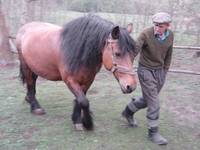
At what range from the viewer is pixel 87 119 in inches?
170

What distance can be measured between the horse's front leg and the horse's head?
672mm

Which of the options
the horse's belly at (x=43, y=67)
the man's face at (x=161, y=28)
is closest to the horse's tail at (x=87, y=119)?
the horse's belly at (x=43, y=67)

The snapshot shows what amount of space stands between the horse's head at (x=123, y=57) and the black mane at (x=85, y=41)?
0.38ft

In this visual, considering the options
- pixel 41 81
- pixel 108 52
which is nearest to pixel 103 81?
pixel 41 81

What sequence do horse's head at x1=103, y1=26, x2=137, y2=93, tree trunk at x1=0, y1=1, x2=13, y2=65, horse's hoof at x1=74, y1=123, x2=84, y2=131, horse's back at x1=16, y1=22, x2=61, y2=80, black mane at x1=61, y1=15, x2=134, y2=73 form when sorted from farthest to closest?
tree trunk at x1=0, y1=1, x2=13, y2=65 → horse's back at x1=16, y1=22, x2=61, y2=80 → horse's hoof at x1=74, y1=123, x2=84, y2=131 → black mane at x1=61, y1=15, x2=134, y2=73 → horse's head at x1=103, y1=26, x2=137, y2=93

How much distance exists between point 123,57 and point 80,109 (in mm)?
1107

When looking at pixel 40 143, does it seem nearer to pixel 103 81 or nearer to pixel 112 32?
pixel 112 32

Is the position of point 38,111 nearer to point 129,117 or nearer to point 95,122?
point 95,122

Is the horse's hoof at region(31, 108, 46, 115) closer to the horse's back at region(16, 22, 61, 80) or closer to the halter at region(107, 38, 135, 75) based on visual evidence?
the horse's back at region(16, 22, 61, 80)

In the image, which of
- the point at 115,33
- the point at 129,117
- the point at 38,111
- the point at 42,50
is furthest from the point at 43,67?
the point at 115,33

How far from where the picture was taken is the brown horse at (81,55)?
3.71 metres

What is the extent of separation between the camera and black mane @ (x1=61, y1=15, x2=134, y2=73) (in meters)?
3.97

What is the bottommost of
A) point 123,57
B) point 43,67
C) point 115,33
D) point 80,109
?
point 80,109

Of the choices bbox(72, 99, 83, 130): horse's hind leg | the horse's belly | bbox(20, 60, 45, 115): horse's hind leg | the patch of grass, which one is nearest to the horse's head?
the patch of grass
